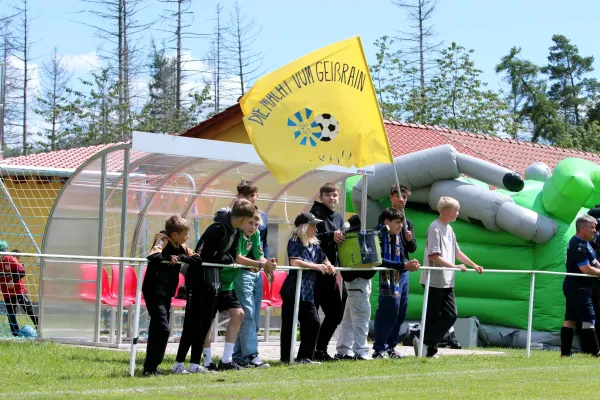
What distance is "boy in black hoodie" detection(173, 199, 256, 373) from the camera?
10008mm

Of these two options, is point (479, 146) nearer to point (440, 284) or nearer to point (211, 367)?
point (440, 284)

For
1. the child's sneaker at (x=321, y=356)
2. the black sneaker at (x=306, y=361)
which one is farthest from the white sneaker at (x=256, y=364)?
the child's sneaker at (x=321, y=356)

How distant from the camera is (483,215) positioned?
15.9m

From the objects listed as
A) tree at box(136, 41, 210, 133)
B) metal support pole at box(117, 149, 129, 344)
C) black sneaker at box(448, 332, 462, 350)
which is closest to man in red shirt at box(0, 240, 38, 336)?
metal support pole at box(117, 149, 129, 344)

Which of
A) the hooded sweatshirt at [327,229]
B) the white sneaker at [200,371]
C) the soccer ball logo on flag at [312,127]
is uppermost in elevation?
the soccer ball logo on flag at [312,127]

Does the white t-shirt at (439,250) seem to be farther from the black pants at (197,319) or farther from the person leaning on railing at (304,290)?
the black pants at (197,319)

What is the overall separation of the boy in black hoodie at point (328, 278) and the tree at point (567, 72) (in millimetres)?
52578

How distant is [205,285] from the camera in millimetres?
10023

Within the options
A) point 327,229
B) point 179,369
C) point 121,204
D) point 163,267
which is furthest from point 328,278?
point 121,204

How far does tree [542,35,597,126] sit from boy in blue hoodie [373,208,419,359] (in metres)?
52.2

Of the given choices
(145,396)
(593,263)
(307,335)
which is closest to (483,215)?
(593,263)

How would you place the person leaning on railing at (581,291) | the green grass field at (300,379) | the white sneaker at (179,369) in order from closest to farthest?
the green grass field at (300,379), the white sneaker at (179,369), the person leaning on railing at (581,291)

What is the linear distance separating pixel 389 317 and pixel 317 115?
2.55 meters

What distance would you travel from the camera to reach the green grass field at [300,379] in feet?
27.4
